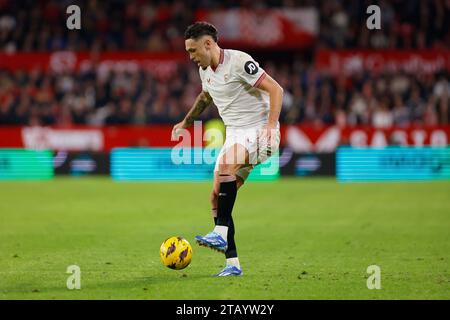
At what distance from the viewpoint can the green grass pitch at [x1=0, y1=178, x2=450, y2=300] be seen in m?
7.73

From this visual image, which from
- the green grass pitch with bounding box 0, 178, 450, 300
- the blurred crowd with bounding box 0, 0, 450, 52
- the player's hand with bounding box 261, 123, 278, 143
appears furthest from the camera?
the blurred crowd with bounding box 0, 0, 450, 52

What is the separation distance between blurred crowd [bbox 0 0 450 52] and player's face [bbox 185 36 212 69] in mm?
18486

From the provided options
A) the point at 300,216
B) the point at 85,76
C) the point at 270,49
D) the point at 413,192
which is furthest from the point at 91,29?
the point at 300,216

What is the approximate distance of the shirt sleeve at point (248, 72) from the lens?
330 inches

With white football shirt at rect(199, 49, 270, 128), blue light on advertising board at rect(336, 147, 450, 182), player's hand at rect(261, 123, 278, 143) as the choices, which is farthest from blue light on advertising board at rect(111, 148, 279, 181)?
player's hand at rect(261, 123, 278, 143)

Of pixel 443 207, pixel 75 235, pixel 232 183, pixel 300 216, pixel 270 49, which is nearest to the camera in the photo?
pixel 232 183

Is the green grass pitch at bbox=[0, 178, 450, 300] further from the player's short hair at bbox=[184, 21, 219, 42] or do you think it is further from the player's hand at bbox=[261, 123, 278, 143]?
the player's short hair at bbox=[184, 21, 219, 42]

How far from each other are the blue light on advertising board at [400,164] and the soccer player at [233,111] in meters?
13.8

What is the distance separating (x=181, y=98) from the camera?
2536cm

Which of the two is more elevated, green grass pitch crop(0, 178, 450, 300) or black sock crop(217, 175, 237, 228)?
black sock crop(217, 175, 237, 228)

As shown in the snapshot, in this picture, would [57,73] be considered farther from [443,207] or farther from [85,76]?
[443,207]

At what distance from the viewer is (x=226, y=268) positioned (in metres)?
8.51

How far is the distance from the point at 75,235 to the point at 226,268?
13.1 ft
